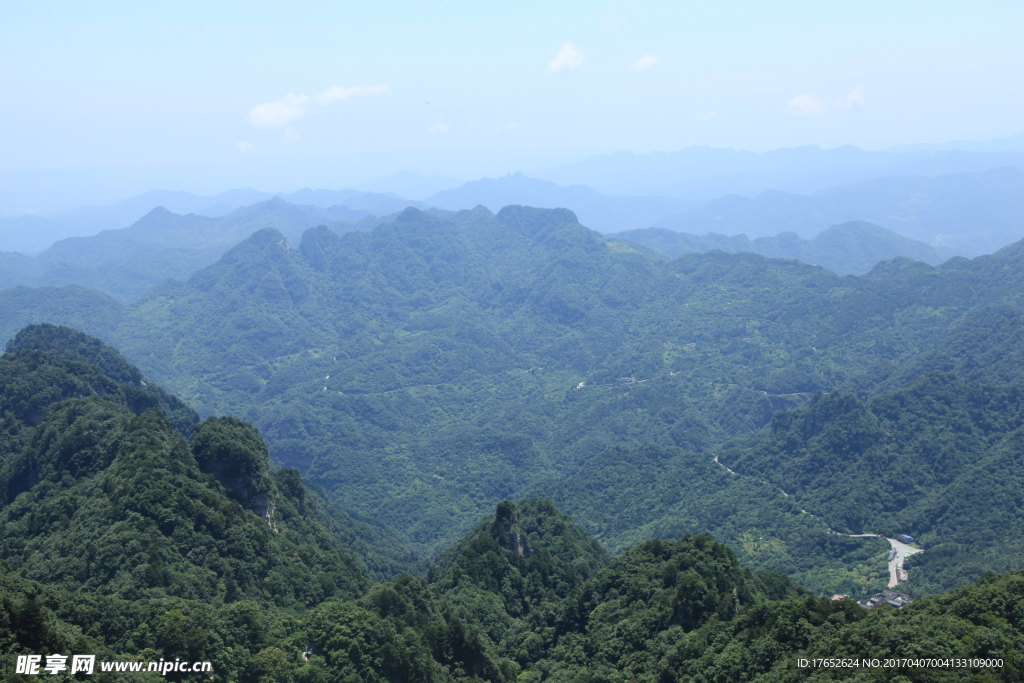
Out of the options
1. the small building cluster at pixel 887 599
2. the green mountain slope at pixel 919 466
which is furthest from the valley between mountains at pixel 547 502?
the small building cluster at pixel 887 599

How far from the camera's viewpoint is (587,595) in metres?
61.2

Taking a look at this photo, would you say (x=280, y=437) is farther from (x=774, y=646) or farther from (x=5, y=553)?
(x=774, y=646)

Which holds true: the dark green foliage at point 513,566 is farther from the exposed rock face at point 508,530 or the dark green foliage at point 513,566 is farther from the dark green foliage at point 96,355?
the dark green foliage at point 96,355

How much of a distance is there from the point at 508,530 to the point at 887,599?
133 feet

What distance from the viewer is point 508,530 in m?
72.8

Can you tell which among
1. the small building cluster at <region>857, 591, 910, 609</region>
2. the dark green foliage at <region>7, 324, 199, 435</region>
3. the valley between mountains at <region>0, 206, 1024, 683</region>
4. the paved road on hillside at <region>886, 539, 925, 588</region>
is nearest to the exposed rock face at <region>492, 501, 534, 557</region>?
the valley between mountains at <region>0, 206, 1024, 683</region>

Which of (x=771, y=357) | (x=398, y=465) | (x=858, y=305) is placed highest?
(x=858, y=305)

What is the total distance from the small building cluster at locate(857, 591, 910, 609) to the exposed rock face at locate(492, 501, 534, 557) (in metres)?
36.3

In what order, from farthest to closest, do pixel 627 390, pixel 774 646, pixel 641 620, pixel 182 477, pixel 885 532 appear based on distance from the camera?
pixel 627 390, pixel 885 532, pixel 182 477, pixel 641 620, pixel 774 646

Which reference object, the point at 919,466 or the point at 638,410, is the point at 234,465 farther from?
the point at 638,410

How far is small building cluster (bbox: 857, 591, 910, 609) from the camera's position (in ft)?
251

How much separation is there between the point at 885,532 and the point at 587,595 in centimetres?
5495

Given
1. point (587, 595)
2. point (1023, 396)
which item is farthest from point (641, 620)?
point (1023, 396)

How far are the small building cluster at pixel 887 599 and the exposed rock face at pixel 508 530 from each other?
36253mm
